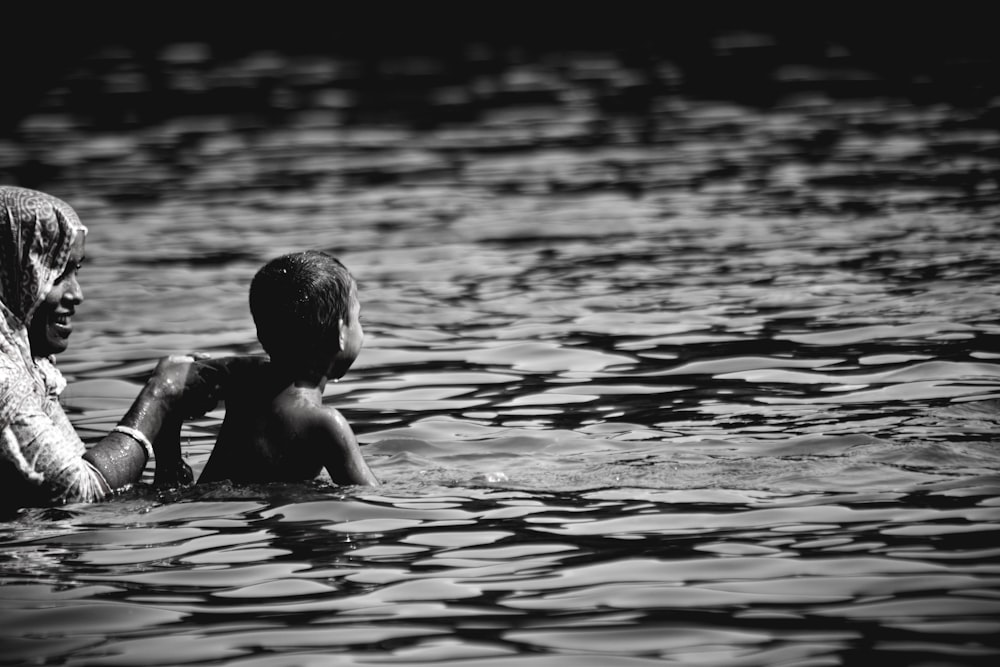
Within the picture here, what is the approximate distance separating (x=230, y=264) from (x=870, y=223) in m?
5.45

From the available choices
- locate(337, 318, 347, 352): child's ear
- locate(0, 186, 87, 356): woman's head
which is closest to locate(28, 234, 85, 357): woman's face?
locate(0, 186, 87, 356): woman's head

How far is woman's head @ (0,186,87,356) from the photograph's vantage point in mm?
6457

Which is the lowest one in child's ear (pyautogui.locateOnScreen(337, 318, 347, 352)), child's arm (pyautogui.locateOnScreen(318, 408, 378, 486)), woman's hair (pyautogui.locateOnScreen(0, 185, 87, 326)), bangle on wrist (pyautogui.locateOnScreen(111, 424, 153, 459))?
child's arm (pyautogui.locateOnScreen(318, 408, 378, 486))

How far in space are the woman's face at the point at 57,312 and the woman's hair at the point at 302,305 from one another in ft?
2.65

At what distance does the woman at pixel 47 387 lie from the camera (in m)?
6.28

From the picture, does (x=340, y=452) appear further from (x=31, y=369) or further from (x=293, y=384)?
(x=31, y=369)

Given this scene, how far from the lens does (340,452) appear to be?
6.54 metres

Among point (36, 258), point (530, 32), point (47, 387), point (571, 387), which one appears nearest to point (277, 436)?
point (47, 387)

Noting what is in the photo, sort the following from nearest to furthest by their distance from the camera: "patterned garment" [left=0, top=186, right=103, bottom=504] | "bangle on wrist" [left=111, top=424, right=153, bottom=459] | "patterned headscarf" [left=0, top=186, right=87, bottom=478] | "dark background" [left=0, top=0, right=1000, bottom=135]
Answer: "patterned garment" [left=0, top=186, right=103, bottom=504]
"patterned headscarf" [left=0, top=186, right=87, bottom=478]
"bangle on wrist" [left=111, top=424, right=153, bottom=459]
"dark background" [left=0, top=0, right=1000, bottom=135]

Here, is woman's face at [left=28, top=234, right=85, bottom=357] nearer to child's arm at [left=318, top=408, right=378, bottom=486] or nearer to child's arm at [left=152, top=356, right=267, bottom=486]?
child's arm at [left=152, top=356, right=267, bottom=486]

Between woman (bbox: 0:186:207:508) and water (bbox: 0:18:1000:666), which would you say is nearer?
water (bbox: 0:18:1000:666)

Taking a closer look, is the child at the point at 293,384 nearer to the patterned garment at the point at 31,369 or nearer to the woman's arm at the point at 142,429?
the woman's arm at the point at 142,429

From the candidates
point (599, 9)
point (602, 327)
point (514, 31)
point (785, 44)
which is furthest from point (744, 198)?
point (599, 9)

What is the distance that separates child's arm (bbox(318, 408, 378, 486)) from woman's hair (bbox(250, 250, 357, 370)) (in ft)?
1.08
